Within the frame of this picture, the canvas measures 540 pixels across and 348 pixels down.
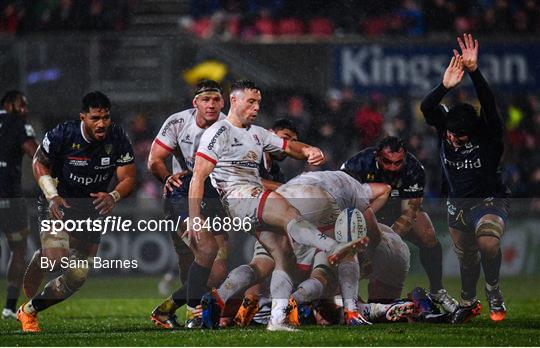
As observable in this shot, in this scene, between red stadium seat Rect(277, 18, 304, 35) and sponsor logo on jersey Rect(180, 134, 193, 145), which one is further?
red stadium seat Rect(277, 18, 304, 35)

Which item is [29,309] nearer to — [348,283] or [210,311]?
[210,311]

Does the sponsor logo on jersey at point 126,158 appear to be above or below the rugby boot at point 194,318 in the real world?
above

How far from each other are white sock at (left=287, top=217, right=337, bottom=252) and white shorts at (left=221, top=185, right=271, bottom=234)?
39 cm

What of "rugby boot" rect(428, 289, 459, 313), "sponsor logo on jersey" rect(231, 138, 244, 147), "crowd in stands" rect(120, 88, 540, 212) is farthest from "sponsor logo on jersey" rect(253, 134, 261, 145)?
"rugby boot" rect(428, 289, 459, 313)

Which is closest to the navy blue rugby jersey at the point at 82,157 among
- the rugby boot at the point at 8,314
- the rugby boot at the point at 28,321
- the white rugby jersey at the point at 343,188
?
the rugby boot at the point at 28,321

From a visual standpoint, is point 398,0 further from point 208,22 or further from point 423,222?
point 423,222

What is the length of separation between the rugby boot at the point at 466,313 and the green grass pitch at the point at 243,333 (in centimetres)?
9

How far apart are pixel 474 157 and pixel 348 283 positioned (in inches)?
63.7

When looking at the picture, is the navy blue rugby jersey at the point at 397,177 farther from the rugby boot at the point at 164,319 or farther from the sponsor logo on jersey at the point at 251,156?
the rugby boot at the point at 164,319

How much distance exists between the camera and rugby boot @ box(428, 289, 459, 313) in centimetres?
1035

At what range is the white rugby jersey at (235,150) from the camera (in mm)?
9805

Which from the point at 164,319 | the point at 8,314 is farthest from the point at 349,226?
the point at 8,314

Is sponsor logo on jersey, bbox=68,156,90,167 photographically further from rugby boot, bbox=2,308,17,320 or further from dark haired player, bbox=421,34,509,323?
dark haired player, bbox=421,34,509,323

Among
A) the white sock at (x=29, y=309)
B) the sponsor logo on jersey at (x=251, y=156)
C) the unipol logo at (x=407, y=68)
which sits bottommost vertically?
the white sock at (x=29, y=309)
